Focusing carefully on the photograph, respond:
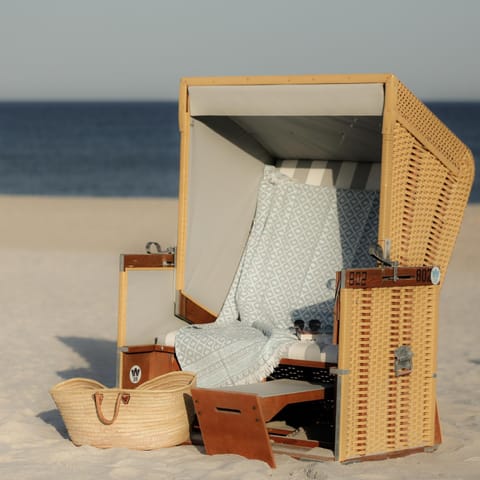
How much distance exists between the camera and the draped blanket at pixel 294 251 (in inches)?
249

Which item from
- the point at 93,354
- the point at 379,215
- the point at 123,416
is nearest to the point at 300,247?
the point at 379,215

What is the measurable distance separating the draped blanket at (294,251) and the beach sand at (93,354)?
921 millimetres

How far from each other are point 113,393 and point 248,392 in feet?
1.87

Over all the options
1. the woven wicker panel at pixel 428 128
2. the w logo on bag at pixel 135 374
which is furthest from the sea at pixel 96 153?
the w logo on bag at pixel 135 374

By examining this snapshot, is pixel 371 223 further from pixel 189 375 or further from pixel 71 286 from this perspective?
pixel 71 286

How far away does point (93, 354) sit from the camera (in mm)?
7805

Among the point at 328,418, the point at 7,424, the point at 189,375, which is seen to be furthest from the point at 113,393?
the point at 328,418

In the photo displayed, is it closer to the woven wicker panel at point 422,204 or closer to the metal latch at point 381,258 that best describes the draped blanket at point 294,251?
the woven wicker panel at point 422,204

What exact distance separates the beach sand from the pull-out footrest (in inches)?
2.2

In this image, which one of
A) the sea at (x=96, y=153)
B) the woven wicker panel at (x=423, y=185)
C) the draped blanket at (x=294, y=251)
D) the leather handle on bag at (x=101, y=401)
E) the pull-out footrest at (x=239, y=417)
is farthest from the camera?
the sea at (x=96, y=153)

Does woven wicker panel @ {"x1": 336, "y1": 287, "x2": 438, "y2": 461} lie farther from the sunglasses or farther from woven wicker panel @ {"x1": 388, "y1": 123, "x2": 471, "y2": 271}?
the sunglasses

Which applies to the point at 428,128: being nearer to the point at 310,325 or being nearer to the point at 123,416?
the point at 310,325

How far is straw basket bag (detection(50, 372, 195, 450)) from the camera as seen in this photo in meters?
4.99

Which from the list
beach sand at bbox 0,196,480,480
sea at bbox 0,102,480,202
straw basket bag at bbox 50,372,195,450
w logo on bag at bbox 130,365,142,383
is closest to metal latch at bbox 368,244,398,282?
beach sand at bbox 0,196,480,480
